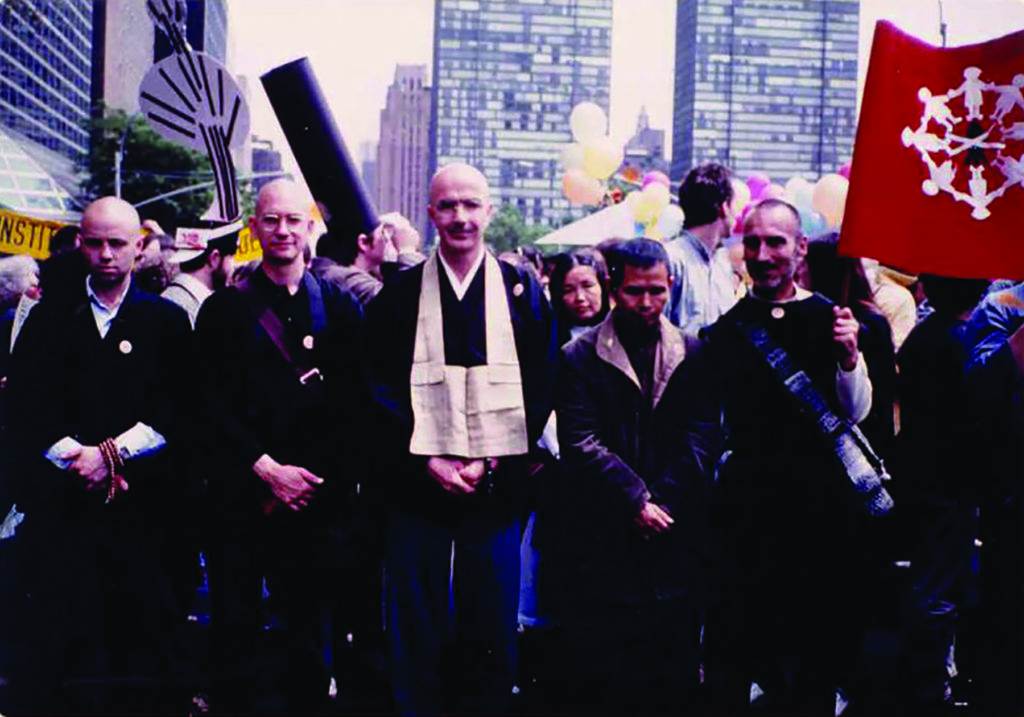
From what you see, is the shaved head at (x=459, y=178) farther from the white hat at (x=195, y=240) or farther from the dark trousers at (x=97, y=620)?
the white hat at (x=195, y=240)

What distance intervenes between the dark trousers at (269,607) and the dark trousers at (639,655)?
94cm

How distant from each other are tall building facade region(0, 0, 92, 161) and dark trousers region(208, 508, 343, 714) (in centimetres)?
4200

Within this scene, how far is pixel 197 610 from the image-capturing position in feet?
18.7

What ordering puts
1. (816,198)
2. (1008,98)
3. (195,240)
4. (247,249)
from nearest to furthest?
(1008,98)
(195,240)
(247,249)
(816,198)

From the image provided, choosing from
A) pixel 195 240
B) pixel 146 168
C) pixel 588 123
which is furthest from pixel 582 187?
pixel 146 168

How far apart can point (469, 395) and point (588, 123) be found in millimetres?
9176

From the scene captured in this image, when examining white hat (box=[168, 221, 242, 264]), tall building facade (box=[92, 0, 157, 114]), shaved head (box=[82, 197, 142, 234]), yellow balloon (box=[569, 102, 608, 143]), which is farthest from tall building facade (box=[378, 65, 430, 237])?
shaved head (box=[82, 197, 142, 234])

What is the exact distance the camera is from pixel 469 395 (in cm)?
399

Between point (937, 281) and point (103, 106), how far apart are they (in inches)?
1600

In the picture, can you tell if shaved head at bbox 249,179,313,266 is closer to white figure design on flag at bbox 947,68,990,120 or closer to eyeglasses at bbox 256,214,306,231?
eyeglasses at bbox 256,214,306,231

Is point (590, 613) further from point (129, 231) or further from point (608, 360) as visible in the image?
point (129, 231)

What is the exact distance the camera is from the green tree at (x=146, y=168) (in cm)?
3762

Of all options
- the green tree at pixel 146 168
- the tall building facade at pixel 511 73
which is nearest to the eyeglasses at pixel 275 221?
the tall building facade at pixel 511 73

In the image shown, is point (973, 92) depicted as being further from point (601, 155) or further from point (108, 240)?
point (601, 155)
